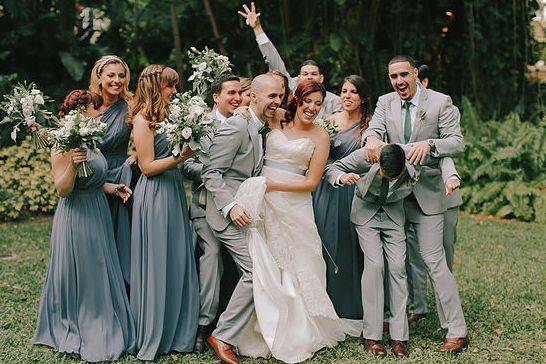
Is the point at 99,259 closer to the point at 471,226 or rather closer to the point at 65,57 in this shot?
the point at 471,226

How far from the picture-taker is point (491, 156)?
12117 mm

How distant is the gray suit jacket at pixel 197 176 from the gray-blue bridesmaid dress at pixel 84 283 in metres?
0.65

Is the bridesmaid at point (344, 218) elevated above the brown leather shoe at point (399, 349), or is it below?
above

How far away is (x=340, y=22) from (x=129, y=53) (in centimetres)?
446

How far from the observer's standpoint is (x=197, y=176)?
218 inches

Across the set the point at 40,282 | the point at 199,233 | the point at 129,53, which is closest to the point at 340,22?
the point at 129,53

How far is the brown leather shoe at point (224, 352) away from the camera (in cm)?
500

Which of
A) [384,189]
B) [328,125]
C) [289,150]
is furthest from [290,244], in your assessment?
[328,125]

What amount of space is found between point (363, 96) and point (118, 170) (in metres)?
2.03

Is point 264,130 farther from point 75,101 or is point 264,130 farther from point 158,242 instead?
point 75,101

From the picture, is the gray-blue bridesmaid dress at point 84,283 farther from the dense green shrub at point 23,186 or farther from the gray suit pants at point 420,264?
the dense green shrub at point 23,186

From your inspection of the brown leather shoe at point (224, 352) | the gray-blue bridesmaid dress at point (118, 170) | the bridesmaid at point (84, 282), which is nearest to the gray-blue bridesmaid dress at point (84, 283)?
the bridesmaid at point (84, 282)

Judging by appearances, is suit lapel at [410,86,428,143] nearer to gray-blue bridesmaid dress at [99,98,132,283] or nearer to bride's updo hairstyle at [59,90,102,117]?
gray-blue bridesmaid dress at [99,98,132,283]

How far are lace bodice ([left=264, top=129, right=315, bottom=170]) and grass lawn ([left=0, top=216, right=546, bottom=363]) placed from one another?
1.40 metres
